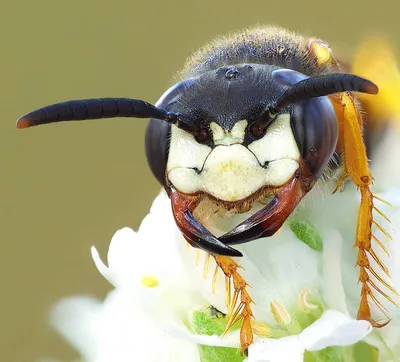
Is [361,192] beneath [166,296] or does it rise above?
above

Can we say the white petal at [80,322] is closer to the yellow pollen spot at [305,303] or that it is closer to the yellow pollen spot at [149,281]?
the yellow pollen spot at [149,281]

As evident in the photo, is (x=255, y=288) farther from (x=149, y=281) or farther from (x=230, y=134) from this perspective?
(x=230, y=134)

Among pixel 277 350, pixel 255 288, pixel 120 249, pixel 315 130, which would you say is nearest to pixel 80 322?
pixel 120 249

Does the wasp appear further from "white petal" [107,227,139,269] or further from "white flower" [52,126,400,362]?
"white petal" [107,227,139,269]

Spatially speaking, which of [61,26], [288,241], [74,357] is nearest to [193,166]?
[288,241]

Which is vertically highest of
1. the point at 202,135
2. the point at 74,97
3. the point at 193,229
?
the point at 202,135
